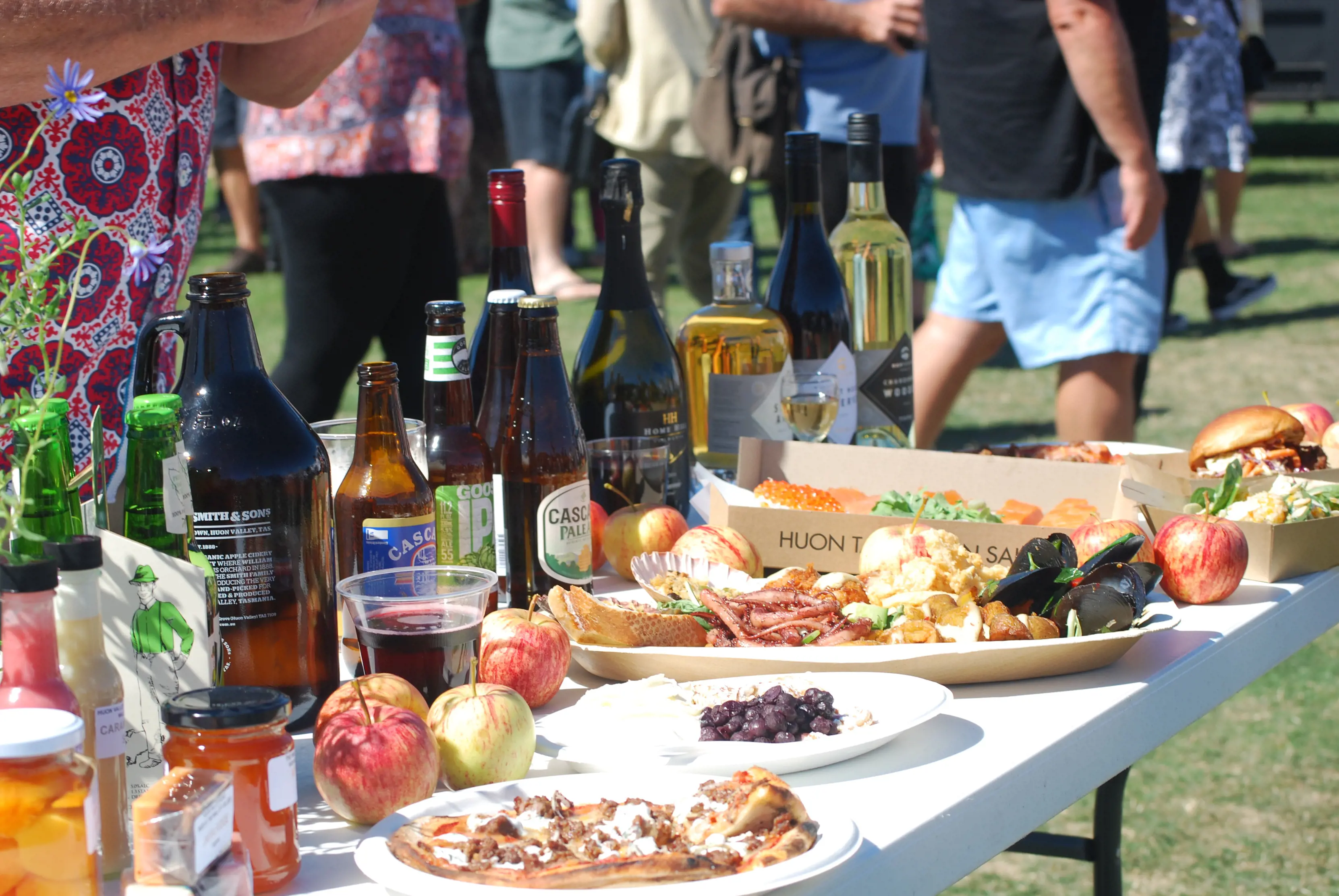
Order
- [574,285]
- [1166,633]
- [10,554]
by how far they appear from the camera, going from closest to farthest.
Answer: [10,554] < [1166,633] < [574,285]

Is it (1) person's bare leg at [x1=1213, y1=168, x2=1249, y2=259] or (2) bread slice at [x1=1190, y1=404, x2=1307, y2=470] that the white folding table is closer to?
(2) bread slice at [x1=1190, y1=404, x2=1307, y2=470]

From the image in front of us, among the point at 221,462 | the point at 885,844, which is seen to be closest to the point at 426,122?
the point at 221,462

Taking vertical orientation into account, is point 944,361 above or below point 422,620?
above

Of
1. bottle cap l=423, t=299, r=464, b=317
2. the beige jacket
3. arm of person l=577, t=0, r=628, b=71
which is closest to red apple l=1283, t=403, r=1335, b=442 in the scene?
bottle cap l=423, t=299, r=464, b=317

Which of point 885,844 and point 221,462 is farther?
point 221,462

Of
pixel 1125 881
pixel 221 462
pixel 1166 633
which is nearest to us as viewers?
pixel 221 462

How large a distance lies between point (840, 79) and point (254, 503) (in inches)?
121

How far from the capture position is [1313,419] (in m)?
2.11

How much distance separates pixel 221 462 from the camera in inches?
44.9

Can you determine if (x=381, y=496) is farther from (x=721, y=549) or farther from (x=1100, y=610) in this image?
(x=1100, y=610)

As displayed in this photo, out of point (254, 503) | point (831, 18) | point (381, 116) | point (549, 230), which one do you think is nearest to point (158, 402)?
point (254, 503)

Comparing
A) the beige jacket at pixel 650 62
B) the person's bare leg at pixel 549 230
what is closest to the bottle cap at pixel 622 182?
the beige jacket at pixel 650 62

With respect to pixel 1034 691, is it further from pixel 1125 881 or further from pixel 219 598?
pixel 1125 881

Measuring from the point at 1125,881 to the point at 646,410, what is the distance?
1479 mm
